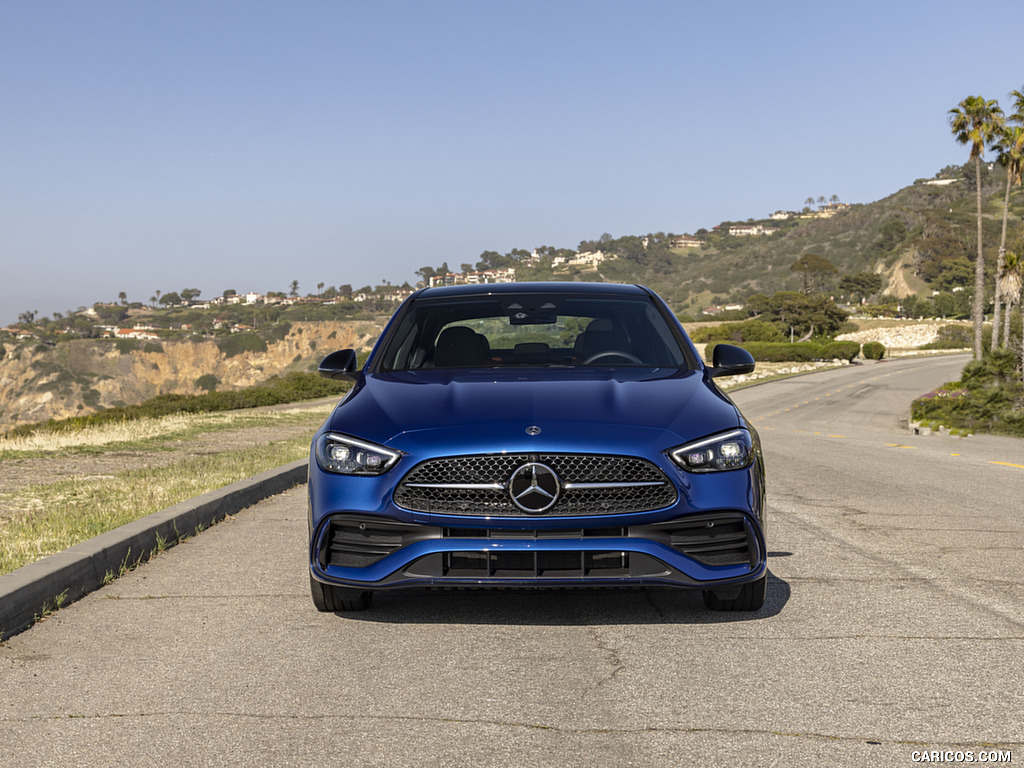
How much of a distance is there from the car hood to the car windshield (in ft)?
2.12

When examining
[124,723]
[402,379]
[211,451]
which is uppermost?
[402,379]

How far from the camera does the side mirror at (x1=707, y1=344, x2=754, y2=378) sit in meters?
6.08

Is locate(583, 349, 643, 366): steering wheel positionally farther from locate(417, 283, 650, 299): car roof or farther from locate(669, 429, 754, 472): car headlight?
locate(669, 429, 754, 472): car headlight

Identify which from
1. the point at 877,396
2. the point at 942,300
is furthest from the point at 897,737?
the point at 942,300

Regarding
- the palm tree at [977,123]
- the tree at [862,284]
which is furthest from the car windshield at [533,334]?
the tree at [862,284]

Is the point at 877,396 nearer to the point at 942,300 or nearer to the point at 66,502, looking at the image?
the point at 66,502

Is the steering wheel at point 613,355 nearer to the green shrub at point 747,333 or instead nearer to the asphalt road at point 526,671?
the asphalt road at point 526,671

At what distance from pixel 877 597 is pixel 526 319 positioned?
103 inches

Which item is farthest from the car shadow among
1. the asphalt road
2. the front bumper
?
the front bumper

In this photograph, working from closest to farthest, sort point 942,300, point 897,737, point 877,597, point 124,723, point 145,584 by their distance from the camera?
point 897,737
point 124,723
point 877,597
point 145,584
point 942,300

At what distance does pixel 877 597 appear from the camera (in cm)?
555

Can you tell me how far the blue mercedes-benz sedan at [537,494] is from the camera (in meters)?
4.50

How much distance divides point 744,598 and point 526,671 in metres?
1.33

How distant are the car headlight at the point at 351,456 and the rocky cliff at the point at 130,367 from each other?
105 meters
